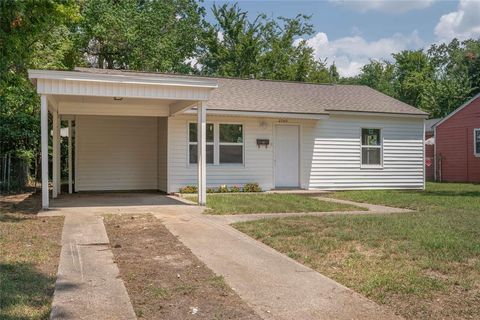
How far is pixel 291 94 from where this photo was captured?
63.4 feet

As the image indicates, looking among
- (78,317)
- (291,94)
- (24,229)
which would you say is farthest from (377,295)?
(291,94)

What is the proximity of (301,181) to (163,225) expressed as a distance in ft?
30.8

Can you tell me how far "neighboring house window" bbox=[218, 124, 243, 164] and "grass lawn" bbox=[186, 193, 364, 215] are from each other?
298 cm

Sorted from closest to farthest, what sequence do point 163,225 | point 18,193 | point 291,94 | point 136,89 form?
point 163,225, point 136,89, point 18,193, point 291,94

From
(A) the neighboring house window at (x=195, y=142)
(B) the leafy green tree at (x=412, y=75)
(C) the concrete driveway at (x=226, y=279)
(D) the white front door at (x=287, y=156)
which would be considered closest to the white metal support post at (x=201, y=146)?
(C) the concrete driveway at (x=226, y=279)

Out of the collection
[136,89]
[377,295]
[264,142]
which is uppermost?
[136,89]

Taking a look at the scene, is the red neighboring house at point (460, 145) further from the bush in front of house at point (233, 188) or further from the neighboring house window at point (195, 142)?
the neighboring house window at point (195, 142)

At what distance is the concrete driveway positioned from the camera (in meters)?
4.45

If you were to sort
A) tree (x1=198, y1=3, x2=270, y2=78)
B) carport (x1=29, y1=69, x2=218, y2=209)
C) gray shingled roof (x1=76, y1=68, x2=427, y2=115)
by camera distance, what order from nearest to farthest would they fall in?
carport (x1=29, y1=69, x2=218, y2=209), gray shingled roof (x1=76, y1=68, x2=427, y2=115), tree (x1=198, y1=3, x2=270, y2=78)

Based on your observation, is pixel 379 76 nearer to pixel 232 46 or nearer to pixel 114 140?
pixel 232 46

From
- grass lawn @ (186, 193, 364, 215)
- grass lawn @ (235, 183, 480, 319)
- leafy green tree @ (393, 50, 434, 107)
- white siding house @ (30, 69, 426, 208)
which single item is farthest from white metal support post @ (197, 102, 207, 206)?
leafy green tree @ (393, 50, 434, 107)

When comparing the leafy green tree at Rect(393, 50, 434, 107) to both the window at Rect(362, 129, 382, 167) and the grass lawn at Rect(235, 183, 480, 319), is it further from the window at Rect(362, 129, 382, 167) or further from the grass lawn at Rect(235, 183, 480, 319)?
the grass lawn at Rect(235, 183, 480, 319)

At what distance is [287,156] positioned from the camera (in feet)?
58.2

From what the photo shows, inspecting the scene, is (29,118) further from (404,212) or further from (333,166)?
(404,212)
